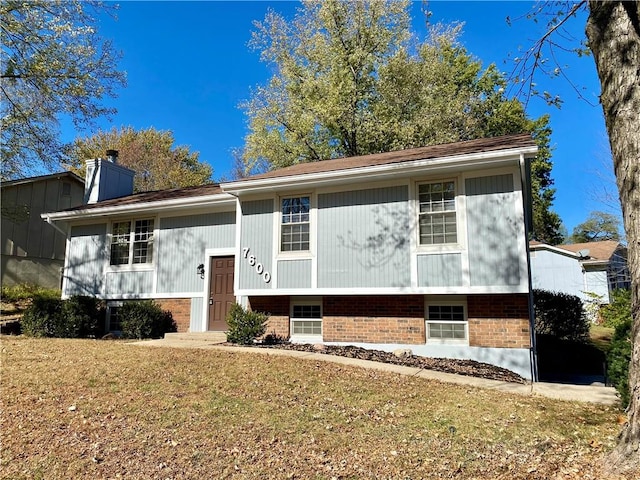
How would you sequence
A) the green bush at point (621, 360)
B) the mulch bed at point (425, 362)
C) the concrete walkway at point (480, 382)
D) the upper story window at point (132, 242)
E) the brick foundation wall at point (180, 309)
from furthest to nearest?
the upper story window at point (132, 242) < the brick foundation wall at point (180, 309) < the mulch bed at point (425, 362) < the concrete walkway at point (480, 382) < the green bush at point (621, 360)

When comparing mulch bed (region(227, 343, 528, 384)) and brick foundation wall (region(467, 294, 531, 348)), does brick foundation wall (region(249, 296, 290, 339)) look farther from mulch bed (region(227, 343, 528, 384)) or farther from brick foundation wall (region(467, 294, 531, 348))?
brick foundation wall (region(467, 294, 531, 348))

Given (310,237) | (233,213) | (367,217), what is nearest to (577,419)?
(367,217)

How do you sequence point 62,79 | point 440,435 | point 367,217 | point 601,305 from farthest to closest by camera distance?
point 601,305 → point 62,79 → point 367,217 → point 440,435

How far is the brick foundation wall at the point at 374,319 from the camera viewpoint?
9.58 m

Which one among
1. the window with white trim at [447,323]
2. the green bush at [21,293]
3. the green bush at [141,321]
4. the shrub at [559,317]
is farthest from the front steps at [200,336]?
the shrub at [559,317]

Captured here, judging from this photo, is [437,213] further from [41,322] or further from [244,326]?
[41,322]

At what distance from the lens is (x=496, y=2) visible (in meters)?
8.70

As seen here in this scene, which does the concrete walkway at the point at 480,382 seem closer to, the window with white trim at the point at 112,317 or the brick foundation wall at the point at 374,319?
the brick foundation wall at the point at 374,319

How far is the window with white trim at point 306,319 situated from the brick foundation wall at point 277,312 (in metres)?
0.18

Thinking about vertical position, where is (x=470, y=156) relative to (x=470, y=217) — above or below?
above

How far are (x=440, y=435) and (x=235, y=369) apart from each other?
3655 mm

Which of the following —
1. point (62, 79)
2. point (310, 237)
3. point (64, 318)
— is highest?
point (62, 79)

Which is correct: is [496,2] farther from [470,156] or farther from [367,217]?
[367,217]

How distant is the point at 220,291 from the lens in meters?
12.5
